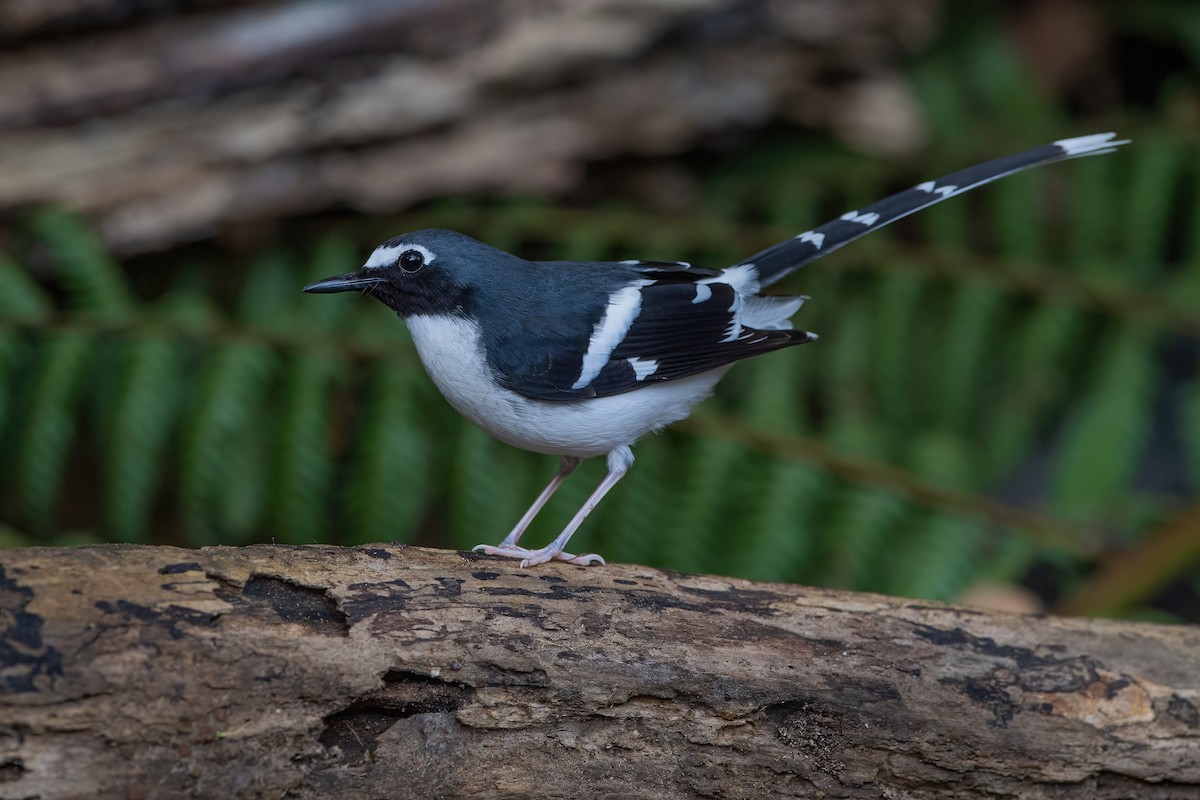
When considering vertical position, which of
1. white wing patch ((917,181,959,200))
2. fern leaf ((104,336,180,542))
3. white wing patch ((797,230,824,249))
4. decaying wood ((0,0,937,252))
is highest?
decaying wood ((0,0,937,252))

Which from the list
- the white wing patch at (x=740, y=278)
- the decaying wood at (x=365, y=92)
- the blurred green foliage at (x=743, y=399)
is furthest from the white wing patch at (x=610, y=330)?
the decaying wood at (x=365, y=92)

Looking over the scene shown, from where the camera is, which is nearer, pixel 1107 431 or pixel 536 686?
pixel 536 686

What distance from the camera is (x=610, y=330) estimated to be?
3.76 m

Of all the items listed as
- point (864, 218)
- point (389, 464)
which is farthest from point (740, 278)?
point (389, 464)

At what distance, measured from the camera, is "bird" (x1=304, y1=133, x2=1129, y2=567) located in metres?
3.66

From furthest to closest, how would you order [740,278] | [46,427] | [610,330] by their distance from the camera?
1. [46,427]
2. [740,278]
3. [610,330]

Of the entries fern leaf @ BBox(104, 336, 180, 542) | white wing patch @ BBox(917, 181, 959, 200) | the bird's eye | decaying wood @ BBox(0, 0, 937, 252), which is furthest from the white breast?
decaying wood @ BBox(0, 0, 937, 252)

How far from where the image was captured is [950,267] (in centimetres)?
557

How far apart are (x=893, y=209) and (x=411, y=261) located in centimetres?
159

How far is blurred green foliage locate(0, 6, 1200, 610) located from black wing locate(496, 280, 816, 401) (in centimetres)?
119

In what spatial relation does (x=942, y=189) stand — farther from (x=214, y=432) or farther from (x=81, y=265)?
(x=81, y=265)

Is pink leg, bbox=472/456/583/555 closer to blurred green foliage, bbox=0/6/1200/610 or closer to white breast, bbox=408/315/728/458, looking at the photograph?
white breast, bbox=408/315/728/458

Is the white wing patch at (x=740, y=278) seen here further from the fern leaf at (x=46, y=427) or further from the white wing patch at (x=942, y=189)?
the fern leaf at (x=46, y=427)

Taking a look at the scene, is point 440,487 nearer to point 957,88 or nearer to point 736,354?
point 736,354
